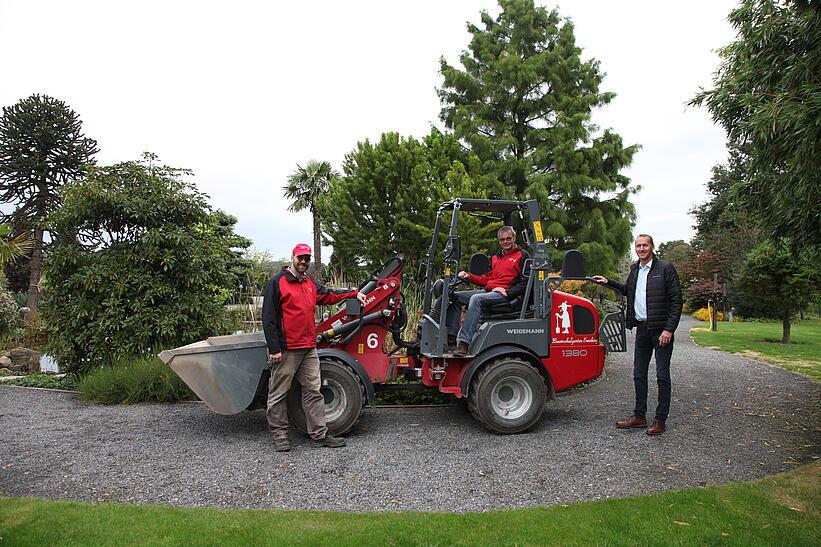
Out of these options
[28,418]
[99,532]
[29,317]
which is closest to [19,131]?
[29,317]

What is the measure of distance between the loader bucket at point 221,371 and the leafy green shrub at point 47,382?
3.92 meters

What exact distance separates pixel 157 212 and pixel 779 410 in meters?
8.66

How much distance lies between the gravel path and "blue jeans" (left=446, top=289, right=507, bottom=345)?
3.40 feet

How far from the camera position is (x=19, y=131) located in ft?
69.0

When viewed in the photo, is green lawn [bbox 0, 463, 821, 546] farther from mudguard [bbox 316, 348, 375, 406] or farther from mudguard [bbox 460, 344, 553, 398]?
mudguard [bbox 460, 344, 553, 398]

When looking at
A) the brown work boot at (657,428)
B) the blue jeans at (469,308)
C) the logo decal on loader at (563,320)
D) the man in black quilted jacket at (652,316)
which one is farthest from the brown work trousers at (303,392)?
the brown work boot at (657,428)

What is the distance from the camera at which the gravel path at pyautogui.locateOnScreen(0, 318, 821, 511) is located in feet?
15.0

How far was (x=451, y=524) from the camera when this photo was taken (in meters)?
3.90

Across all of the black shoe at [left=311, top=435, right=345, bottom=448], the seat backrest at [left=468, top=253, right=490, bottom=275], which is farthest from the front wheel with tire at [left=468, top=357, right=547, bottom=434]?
the black shoe at [left=311, top=435, right=345, bottom=448]

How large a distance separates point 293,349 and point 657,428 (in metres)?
3.69

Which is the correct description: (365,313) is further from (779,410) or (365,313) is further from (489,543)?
(779,410)

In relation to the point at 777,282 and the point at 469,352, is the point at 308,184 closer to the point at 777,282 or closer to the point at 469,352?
the point at 777,282

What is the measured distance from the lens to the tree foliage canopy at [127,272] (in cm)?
846

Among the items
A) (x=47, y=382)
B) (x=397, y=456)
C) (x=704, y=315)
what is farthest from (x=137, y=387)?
(x=704, y=315)
